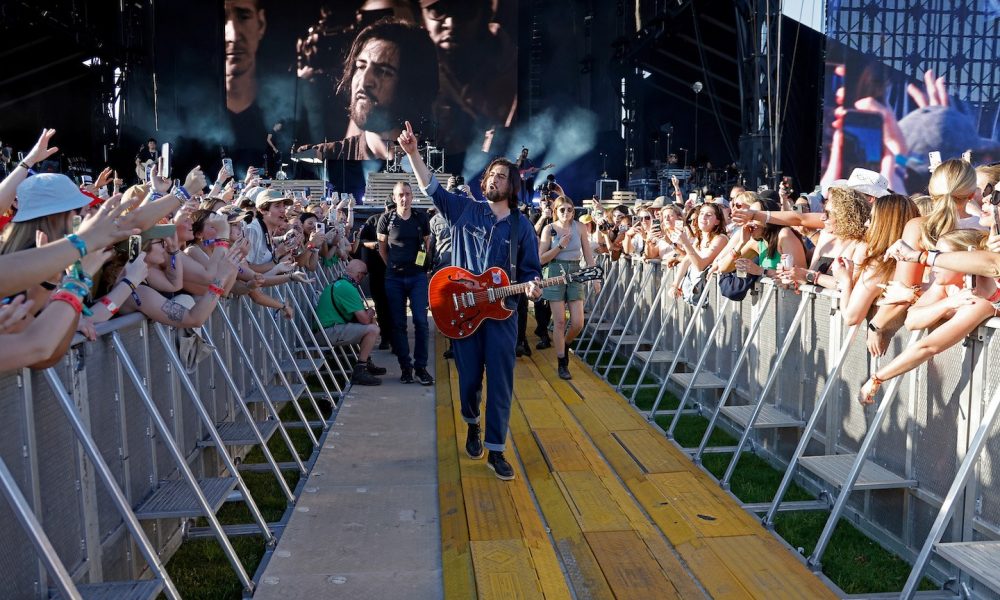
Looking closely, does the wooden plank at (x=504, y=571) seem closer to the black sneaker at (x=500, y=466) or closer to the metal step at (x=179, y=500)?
the black sneaker at (x=500, y=466)

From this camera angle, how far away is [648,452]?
6.18 metres

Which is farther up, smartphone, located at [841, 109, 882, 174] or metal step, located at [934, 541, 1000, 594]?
smartphone, located at [841, 109, 882, 174]

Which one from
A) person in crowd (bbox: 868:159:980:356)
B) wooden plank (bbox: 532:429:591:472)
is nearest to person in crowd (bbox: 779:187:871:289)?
person in crowd (bbox: 868:159:980:356)

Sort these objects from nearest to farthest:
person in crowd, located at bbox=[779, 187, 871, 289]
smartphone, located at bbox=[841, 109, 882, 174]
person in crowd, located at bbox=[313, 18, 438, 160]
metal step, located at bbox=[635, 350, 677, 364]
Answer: person in crowd, located at bbox=[779, 187, 871, 289] < metal step, located at bbox=[635, 350, 677, 364] < smartphone, located at bbox=[841, 109, 882, 174] < person in crowd, located at bbox=[313, 18, 438, 160]

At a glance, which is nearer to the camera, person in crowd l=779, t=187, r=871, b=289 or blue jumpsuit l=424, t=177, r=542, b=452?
person in crowd l=779, t=187, r=871, b=289

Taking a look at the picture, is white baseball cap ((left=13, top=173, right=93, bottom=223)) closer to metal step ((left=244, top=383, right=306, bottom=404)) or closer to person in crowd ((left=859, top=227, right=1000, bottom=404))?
person in crowd ((left=859, top=227, right=1000, bottom=404))

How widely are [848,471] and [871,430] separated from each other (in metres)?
0.46

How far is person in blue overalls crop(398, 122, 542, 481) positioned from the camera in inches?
219

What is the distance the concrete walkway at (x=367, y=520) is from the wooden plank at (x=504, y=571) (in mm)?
208

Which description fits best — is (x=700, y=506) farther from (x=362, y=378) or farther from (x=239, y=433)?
(x=362, y=378)

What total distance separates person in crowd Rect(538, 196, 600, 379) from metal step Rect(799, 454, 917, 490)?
4.45 meters

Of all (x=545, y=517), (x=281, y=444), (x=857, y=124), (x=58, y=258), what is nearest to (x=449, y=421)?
(x=281, y=444)

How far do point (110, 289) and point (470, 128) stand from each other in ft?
71.7

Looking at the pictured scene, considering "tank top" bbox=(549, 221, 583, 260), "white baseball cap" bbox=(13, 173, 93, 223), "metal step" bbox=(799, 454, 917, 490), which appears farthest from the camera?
"tank top" bbox=(549, 221, 583, 260)
